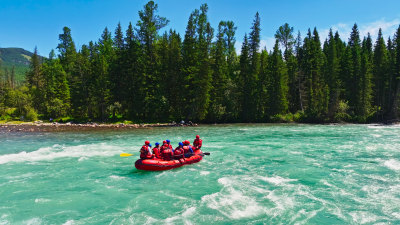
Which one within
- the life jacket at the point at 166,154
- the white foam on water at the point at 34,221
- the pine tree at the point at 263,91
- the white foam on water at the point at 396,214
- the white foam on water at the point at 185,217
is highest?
the pine tree at the point at 263,91

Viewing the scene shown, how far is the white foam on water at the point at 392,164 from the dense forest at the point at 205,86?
1264 inches

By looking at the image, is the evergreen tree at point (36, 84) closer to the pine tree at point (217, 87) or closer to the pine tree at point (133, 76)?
the pine tree at point (133, 76)

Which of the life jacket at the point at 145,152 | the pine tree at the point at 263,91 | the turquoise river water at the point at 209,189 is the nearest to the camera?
the turquoise river water at the point at 209,189

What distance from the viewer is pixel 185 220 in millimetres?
9031

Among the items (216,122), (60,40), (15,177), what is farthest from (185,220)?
(60,40)

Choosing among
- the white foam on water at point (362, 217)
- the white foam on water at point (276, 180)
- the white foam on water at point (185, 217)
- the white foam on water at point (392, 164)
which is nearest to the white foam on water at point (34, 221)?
the white foam on water at point (185, 217)

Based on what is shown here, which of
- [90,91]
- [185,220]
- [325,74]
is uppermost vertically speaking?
[325,74]

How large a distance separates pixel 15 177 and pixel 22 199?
3.62m

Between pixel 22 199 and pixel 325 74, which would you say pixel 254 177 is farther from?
pixel 325 74

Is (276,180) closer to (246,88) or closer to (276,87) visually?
(246,88)

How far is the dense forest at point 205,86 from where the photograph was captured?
47750mm

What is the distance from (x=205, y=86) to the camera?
4634cm

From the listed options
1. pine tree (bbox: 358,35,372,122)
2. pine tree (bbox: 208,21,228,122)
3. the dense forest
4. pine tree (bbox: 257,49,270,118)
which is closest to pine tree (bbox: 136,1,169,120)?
the dense forest

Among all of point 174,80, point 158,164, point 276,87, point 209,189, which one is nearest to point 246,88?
point 276,87
